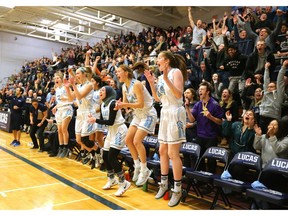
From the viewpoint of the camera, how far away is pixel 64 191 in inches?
172

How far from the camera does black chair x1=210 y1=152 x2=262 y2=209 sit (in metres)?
3.55

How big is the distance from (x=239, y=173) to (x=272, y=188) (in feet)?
1.59

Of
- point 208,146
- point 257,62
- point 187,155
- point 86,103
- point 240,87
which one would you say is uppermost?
point 257,62

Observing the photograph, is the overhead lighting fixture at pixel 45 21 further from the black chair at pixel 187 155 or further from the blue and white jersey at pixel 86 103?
the black chair at pixel 187 155

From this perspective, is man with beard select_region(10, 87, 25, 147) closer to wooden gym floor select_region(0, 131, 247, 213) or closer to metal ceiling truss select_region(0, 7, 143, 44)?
wooden gym floor select_region(0, 131, 247, 213)

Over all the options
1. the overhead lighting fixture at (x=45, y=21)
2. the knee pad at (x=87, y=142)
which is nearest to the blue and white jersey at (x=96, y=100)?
the knee pad at (x=87, y=142)

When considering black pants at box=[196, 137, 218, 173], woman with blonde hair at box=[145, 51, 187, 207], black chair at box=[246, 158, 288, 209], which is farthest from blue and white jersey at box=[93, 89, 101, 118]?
black chair at box=[246, 158, 288, 209]

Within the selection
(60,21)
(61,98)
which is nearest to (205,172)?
(61,98)

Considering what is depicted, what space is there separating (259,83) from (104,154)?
3352 millimetres

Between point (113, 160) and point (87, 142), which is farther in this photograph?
point (87, 142)

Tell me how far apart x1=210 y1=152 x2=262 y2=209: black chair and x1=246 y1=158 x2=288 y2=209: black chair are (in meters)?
0.15

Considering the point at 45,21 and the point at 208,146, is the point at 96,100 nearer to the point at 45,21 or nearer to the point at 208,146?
the point at 208,146

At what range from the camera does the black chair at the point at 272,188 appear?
3075 mm

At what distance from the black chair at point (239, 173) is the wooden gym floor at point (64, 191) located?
34cm
